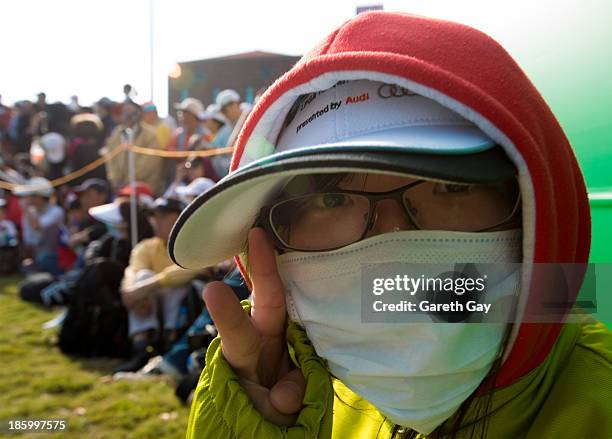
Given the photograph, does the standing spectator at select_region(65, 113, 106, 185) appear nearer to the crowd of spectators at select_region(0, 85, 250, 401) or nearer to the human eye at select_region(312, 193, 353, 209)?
the crowd of spectators at select_region(0, 85, 250, 401)

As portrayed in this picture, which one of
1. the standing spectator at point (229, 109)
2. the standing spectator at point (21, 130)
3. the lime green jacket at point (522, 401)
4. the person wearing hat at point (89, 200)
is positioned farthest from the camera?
the standing spectator at point (21, 130)

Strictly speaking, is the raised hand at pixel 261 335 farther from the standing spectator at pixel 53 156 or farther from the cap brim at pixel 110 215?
the standing spectator at pixel 53 156

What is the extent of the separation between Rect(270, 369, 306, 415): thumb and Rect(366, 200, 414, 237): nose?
29cm

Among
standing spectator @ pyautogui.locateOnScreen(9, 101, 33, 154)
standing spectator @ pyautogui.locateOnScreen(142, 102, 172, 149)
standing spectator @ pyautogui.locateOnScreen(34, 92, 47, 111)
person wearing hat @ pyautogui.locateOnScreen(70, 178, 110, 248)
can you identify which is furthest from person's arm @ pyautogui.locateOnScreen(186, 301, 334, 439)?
standing spectator @ pyautogui.locateOnScreen(34, 92, 47, 111)

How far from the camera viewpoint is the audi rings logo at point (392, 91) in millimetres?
754

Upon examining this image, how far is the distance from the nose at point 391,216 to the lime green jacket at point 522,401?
26 centimetres

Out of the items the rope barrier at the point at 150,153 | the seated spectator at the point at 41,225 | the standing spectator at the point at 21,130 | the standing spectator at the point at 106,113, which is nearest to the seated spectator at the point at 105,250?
the seated spectator at the point at 41,225

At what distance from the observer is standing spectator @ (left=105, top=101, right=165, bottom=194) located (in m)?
6.15

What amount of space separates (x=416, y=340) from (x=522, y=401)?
0.20 meters

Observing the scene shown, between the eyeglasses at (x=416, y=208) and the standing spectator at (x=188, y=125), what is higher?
the eyeglasses at (x=416, y=208)

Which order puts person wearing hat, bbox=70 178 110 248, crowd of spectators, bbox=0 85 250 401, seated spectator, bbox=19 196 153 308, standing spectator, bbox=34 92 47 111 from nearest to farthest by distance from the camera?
crowd of spectators, bbox=0 85 250 401 → seated spectator, bbox=19 196 153 308 → person wearing hat, bbox=70 178 110 248 → standing spectator, bbox=34 92 47 111

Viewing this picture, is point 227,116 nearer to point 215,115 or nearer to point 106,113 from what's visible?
point 215,115

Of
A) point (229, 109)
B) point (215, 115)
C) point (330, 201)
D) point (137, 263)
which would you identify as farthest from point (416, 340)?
point (215, 115)

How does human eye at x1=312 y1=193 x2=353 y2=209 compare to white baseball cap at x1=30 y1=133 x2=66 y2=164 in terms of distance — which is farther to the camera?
white baseball cap at x1=30 y1=133 x2=66 y2=164
